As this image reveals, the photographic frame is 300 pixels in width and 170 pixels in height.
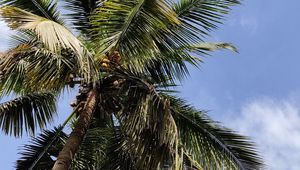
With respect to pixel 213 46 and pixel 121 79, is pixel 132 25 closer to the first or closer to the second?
pixel 121 79

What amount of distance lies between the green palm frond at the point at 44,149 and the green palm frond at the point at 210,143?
2748 millimetres

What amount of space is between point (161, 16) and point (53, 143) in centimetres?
417

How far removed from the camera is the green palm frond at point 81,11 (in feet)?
33.3

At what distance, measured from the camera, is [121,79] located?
9.01 m

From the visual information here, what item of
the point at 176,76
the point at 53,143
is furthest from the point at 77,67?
the point at 53,143

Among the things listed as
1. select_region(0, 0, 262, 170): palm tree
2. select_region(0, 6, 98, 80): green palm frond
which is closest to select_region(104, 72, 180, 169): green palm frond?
select_region(0, 0, 262, 170): palm tree

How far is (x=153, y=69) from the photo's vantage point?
979 centimetres

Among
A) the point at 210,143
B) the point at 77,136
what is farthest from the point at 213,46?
the point at 77,136

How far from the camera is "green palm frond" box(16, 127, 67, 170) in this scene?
10664mm

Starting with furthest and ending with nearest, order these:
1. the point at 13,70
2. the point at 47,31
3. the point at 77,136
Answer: the point at 13,70
the point at 77,136
the point at 47,31

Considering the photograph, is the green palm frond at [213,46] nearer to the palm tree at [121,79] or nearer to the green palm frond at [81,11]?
the palm tree at [121,79]

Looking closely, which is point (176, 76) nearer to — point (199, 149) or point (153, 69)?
point (153, 69)

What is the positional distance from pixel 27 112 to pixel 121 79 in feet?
8.19

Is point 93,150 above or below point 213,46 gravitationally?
below
